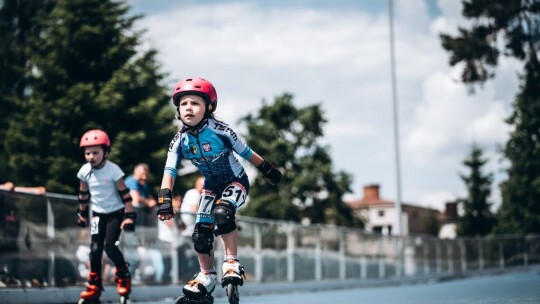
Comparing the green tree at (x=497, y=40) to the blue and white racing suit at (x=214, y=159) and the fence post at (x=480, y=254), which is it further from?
the blue and white racing suit at (x=214, y=159)

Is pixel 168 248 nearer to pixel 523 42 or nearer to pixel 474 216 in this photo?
pixel 523 42

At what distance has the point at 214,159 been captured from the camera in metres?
7.36

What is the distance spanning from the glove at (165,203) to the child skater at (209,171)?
0.06ft

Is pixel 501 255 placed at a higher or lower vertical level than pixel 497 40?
lower

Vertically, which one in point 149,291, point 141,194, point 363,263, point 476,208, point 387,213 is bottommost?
point 149,291

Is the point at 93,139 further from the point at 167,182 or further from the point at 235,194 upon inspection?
the point at 235,194

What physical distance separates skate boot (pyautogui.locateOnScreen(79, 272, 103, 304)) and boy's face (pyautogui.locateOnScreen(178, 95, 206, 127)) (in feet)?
8.63

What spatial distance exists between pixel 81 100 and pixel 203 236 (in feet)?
85.6

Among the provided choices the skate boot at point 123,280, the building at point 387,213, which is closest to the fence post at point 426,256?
the skate boot at point 123,280

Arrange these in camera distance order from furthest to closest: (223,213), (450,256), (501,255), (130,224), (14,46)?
(501,255)
(14,46)
(450,256)
(130,224)
(223,213)

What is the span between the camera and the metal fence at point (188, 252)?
1026 centimetres

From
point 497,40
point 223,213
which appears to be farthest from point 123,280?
point 497,40

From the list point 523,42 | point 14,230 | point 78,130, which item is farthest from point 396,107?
point 14,230

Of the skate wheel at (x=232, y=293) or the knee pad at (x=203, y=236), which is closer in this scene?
the skate wheel at (x=232, y=293)
